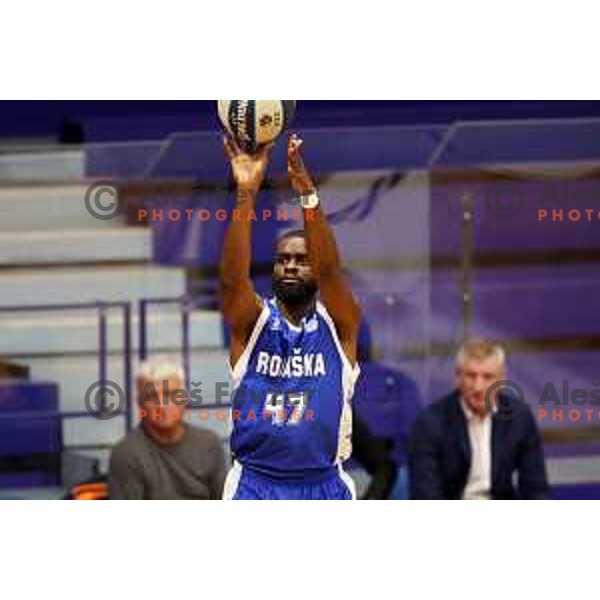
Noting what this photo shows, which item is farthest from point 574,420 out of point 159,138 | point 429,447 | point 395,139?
point 159,138

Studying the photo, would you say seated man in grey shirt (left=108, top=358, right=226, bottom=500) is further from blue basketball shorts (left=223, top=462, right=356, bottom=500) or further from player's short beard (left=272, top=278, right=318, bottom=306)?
player's short beard (left=272, top=278, right=318, bottom=306)

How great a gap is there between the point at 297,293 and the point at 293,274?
0.24 ft

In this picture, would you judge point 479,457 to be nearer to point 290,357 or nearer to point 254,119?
point 290,357

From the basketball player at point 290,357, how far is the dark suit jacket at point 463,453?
27 centimetres

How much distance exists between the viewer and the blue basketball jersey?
338 inches

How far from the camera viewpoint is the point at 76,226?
8.59 meters

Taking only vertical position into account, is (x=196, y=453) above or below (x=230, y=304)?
below

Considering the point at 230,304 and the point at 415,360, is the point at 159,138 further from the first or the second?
the point at 415,360

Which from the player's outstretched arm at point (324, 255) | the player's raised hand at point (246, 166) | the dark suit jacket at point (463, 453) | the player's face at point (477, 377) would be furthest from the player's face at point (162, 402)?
the player's face at point (477, 377)

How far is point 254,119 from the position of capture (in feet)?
27.8

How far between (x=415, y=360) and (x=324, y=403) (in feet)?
1.20

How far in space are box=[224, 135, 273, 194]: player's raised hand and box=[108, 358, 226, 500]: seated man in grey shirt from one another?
0.71 metres

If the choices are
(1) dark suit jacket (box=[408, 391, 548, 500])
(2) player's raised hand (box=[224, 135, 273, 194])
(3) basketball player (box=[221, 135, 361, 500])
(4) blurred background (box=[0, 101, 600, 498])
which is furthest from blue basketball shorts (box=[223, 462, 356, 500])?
(2) player's raised hand (box=[224, 135, 273, 194])
